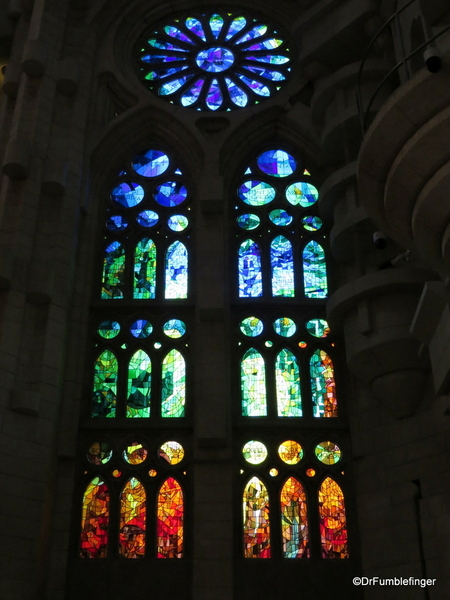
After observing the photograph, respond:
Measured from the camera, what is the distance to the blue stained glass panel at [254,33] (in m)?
16.1

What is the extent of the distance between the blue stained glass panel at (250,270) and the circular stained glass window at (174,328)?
3.52 feet

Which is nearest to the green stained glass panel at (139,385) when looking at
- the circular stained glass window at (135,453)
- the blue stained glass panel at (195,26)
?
the circular stained glass window at (135,453)

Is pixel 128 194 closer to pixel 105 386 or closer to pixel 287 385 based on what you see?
pixel 105 386

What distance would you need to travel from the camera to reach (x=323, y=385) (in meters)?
12.3

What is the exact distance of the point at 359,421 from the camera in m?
11.7

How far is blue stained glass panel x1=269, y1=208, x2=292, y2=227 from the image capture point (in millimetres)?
13805

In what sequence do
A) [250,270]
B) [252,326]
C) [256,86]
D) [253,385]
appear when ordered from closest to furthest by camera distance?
1. [253,385]
2. [252,326]
3. [250,270]
4. [256,86]

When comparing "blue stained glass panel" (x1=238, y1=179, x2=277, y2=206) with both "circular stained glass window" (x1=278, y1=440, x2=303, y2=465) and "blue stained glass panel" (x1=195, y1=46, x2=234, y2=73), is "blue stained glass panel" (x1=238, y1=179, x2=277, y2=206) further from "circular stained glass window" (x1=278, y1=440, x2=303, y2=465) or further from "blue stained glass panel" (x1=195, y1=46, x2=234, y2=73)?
"circular stained glass window" (x1=278, y1=440, x2=303, y2=465)

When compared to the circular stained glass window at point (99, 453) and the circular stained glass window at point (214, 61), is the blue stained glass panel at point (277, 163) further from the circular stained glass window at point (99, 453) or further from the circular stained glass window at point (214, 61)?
the circular stained glass window at point (99, 453)

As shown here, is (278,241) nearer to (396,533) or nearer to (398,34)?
(398,34)

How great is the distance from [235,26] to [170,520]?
32.4ft

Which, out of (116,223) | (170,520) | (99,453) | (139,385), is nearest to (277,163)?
(116,223)

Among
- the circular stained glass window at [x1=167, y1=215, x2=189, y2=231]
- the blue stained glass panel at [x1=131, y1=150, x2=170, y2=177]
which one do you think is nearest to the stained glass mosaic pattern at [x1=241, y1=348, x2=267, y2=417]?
the circular stained glass window at [x1=167, y1=215, x2=189, y2=231]

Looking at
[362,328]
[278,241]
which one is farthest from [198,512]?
[278,241]
